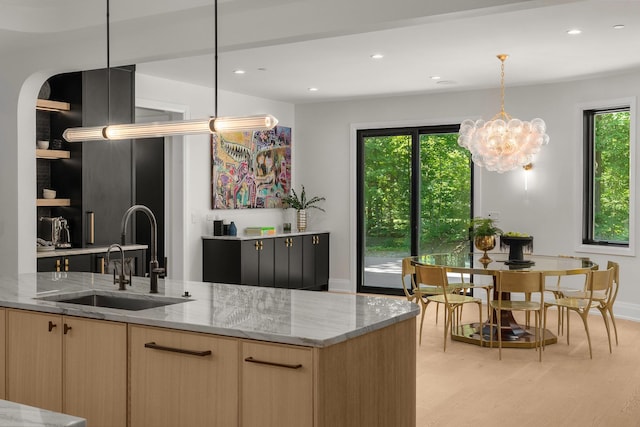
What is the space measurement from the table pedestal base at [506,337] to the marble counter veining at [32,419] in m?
5.18

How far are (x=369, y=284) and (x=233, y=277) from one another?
2289mm

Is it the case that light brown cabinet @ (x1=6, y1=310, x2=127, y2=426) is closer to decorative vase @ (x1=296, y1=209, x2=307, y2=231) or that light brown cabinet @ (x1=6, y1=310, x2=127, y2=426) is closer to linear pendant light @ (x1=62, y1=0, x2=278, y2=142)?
linear pendant light @ (x1=62, y1=0, x2=278, y2=142)

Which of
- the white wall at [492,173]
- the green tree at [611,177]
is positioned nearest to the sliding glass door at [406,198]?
the white wall at [492,173]

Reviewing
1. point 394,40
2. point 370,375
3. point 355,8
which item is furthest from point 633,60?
point 370,375

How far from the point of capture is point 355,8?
4.24m

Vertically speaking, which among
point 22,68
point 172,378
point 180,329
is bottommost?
point 172,378

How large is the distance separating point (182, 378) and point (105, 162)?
4.41 m

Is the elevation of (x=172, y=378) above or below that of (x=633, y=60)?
below

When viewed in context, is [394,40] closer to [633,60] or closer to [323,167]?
[633,60]

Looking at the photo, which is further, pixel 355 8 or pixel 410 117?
pixel 410 117

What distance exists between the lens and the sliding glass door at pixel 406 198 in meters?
9.24

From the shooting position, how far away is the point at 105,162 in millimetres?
6879

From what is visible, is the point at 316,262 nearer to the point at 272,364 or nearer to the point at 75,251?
the point at 75,251

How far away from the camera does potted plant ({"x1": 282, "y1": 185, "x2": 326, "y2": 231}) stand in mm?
9898
